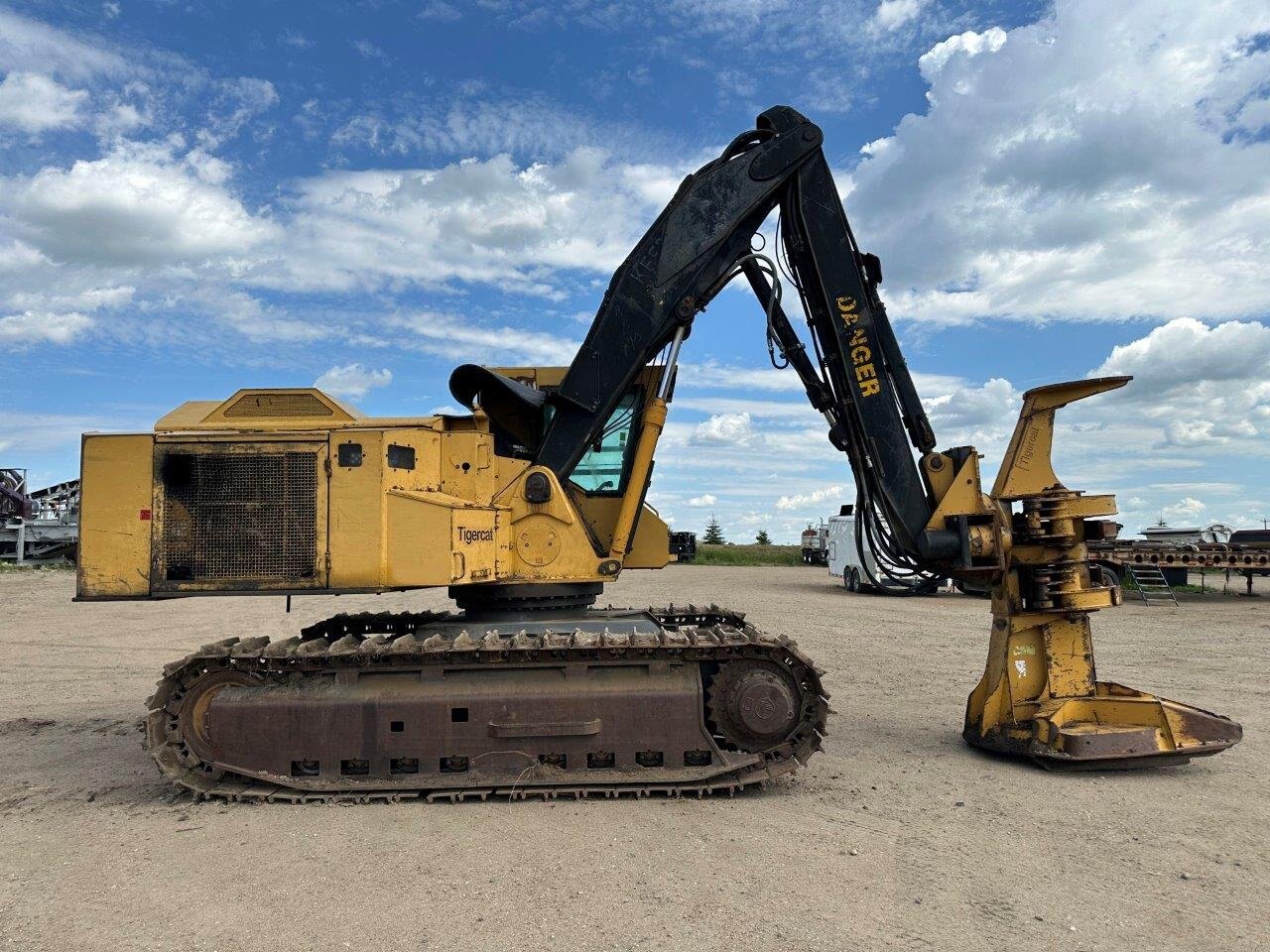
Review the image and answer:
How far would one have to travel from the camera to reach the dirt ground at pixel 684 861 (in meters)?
4.33

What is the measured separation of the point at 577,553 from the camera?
7355 millimetres

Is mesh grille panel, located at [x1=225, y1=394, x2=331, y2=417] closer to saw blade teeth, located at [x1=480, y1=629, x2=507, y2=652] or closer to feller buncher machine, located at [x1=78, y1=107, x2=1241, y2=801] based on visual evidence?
feller buncher machine, located at [x1=78, y1=107, x2=1241, y2=801]

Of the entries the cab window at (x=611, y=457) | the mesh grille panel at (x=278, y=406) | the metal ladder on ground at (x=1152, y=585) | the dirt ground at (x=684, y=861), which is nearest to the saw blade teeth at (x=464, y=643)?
the dirt ground at (x=684, y=861)

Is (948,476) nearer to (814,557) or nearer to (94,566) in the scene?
(94,566)

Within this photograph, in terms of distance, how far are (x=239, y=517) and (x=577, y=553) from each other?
2803 mm

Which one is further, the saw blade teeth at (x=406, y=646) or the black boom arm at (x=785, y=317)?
the black boom arm at (x=785, y=317)

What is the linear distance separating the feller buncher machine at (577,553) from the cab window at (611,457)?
22 millimetres

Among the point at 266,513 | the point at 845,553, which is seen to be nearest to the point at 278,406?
the point at 266,513

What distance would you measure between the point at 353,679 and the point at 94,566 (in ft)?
7.40

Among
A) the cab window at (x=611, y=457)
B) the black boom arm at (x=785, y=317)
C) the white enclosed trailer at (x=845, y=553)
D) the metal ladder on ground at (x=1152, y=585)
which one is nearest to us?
the black boom arm at (x=785, y=317)

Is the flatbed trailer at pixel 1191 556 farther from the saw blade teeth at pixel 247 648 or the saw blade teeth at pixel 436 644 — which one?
the saw blade teeth at pixel 247 648

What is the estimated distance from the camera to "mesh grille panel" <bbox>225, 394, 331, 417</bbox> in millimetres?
7031

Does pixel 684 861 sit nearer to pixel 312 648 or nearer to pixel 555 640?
pixel 555 640

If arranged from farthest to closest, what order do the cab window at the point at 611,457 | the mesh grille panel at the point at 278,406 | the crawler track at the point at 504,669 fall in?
the cab window at the point at 611,457 → the mesh grille panel at the point at 278,406 → the crawler track at the point at 504,669
